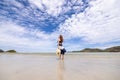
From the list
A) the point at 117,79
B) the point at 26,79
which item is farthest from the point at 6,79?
the point at 117,79

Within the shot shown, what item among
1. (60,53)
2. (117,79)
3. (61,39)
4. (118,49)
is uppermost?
(118,49)

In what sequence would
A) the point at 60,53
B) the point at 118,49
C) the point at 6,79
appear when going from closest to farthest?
1. the point at 6,79
2. the point at 60,53
3. the point at 118,49

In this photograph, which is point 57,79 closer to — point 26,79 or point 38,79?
point 38,79

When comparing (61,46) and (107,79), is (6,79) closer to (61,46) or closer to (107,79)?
(107,79)

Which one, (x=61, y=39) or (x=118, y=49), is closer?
(x=61, y=39)

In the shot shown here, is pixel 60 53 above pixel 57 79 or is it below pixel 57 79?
above

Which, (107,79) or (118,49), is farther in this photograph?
(118,49)

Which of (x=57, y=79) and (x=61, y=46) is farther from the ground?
(x=61, y=46)

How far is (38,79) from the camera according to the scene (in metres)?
3.44

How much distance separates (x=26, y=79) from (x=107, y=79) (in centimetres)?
191

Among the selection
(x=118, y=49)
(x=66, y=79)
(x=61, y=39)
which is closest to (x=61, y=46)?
(x=61, y=39)

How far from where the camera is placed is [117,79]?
3.48m

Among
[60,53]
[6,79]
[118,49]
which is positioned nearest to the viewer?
[6,79]

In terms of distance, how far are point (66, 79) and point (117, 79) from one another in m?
1.21
